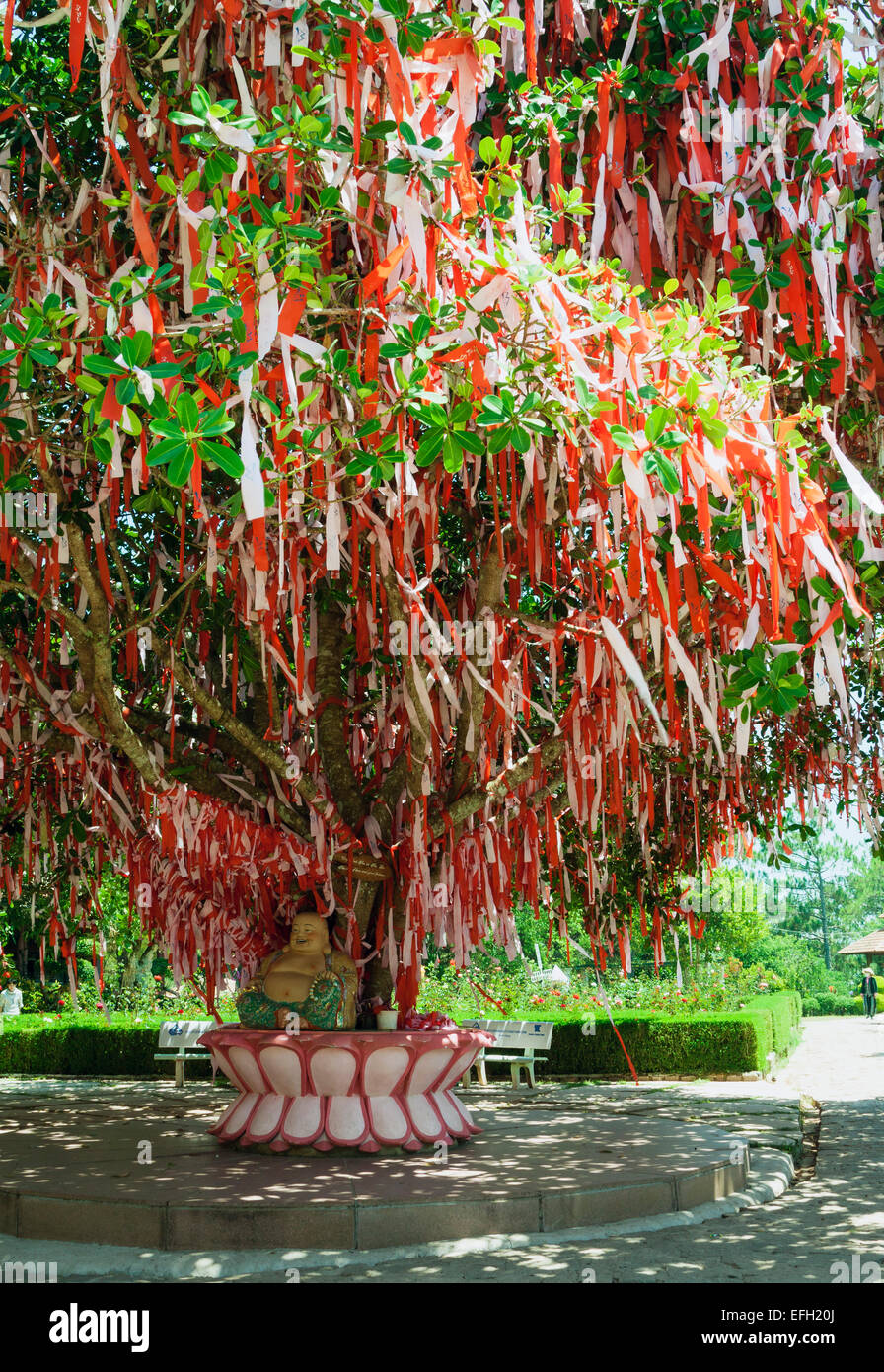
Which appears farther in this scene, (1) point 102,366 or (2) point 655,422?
(2) point 655,422

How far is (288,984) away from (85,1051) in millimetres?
9607

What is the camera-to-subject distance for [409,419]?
12.9ft

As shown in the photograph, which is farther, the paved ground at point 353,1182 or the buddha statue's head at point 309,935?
the buddha statue's head at point 309,935

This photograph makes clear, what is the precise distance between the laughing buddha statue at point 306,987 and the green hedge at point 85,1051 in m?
7.96

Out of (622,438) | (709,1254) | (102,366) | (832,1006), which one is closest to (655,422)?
(622,438)

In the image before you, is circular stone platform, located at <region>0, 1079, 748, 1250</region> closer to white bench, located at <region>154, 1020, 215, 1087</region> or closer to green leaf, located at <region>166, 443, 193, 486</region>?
green leaf, located at <region>166, 443, 193, 486</region>

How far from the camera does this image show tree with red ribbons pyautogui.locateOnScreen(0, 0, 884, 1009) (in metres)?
Result: 3.19

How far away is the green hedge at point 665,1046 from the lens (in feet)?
42.1

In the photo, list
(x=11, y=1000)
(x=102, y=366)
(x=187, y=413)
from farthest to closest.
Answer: (x=11, y=1000) < (x=102, y=366) < (x=187, y=413)

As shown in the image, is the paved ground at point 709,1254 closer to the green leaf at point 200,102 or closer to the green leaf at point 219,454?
the green leaf at point 219,454

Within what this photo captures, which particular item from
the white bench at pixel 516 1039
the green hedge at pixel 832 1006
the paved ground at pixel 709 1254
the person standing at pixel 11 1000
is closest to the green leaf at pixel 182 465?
the paved ground at pixel 709 1254

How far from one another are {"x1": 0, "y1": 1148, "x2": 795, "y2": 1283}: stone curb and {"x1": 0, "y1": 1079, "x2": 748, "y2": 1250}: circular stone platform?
0.07 meters

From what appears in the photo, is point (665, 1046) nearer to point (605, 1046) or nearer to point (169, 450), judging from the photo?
point (605, 1046)

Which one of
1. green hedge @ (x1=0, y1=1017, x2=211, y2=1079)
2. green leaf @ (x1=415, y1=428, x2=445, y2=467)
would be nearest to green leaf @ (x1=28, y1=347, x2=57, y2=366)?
green leaf @ (x1=415, y1=428, x2=445, y2=467)
